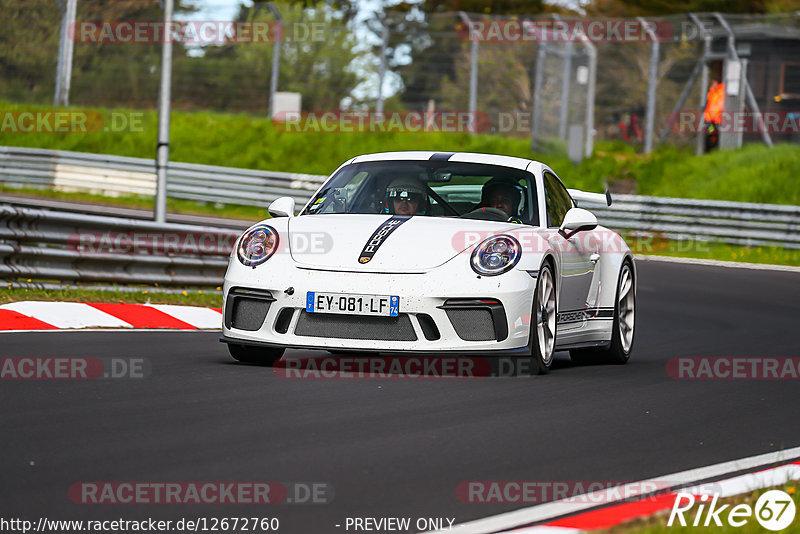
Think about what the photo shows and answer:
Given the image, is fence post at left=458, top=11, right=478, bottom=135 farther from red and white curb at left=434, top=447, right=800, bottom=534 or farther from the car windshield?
red and white curb at left=434, top=447, right=800, bottom=534

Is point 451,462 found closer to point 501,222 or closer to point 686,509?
point 686,509

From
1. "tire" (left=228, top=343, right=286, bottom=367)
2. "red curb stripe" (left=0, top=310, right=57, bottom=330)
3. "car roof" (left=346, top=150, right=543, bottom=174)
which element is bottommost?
"red curb stripe" (left=0, top=310, right=57, bottom=330)

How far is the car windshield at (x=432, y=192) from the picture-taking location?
830 cm

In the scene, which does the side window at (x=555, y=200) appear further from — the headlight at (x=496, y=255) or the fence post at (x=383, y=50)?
the fence post at (x=383, y=50)

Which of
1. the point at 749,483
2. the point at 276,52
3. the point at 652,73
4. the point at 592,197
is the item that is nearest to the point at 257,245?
the point at 592,197

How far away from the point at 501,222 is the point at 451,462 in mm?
3230

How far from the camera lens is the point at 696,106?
2769 cm

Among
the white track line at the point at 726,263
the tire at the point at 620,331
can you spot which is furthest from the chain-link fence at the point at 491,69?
the tire at the point at 620,331

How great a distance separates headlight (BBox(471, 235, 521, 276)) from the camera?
24.0 feet

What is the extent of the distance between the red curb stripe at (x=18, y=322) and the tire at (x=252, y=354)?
2.13 m

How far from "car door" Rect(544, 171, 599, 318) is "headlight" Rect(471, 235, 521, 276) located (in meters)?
0.49

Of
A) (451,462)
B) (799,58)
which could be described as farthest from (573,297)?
(799,58)

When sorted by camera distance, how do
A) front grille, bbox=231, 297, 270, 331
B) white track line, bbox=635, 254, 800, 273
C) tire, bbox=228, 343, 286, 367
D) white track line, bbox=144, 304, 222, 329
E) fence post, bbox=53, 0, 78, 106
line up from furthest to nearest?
1. fence post, bbox=53, 0, 78, 106
2. white track line, bbox=635, 254, 800, 273
3. white track line, bbox=144, 304, 222, 329
4. tire, bbox=228, 343, 286, 367
5. front grille, bbox=231, 297, 270, 331

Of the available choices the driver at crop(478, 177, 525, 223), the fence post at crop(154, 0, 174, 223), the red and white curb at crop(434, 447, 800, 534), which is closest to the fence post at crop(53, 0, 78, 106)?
the fence post at crop(154, 0, 174, 223)
